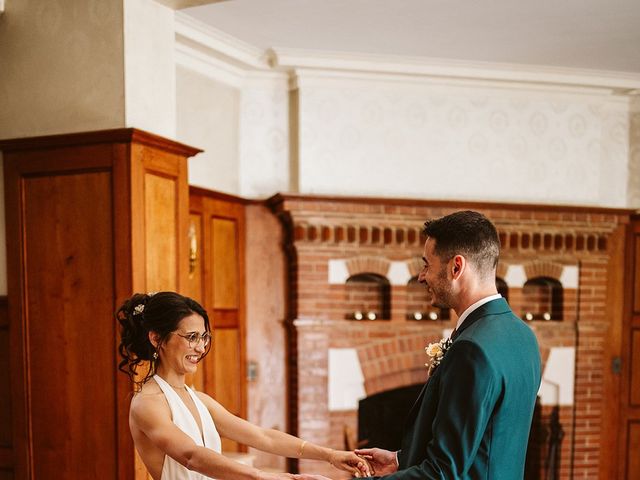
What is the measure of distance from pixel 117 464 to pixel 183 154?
5.00 ft

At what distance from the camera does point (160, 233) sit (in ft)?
10.00

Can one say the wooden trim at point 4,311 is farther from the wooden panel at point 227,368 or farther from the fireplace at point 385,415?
the fireplace at point 385,415

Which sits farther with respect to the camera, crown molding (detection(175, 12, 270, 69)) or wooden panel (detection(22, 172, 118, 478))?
crown molding (detection(175, 12, 270, 69))

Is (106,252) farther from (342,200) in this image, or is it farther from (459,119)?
(459,119)

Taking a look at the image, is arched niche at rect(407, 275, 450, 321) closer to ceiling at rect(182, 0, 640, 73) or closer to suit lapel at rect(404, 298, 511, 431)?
ceiling at rect(182, 0, 640, 73)

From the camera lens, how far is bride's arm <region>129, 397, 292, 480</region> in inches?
82.3

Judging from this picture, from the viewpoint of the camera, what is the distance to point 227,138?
15.6 feet

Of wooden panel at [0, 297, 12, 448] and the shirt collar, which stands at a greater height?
the shirt collar

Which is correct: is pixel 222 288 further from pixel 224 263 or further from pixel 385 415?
pixel 385 415

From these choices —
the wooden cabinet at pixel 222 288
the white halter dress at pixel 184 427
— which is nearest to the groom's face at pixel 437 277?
the white halter dress at pixel 184 427

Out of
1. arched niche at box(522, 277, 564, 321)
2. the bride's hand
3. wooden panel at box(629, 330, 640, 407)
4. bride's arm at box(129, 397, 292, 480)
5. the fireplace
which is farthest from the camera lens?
wooden panel at box(629, 330, 640, 407)

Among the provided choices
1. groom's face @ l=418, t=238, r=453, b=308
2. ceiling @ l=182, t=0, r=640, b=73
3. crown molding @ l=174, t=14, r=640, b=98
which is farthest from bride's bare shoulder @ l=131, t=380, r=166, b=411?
→ crown molding @ l=174, t=14, r=640, b=98

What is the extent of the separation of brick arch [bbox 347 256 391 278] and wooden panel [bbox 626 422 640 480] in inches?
105

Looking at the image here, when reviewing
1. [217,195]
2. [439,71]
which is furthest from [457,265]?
[439,71]
